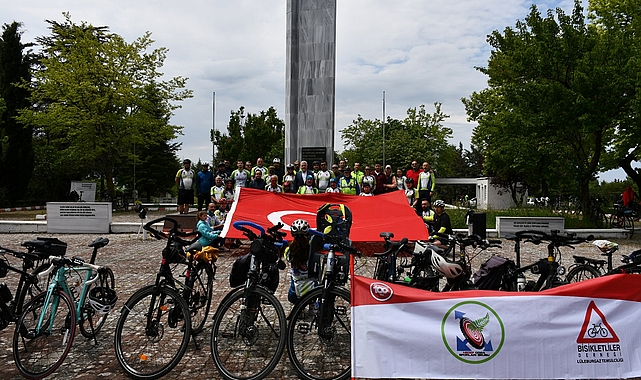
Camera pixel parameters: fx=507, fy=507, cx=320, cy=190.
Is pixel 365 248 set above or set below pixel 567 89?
below

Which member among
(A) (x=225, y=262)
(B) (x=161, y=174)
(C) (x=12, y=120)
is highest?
(C) (x=12, y=120)

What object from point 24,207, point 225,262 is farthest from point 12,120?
point 225,262

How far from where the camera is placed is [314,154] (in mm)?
19984

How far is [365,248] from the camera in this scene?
11383 millimetres

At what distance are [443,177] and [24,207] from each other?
41.1m

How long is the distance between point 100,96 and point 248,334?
2787 centimetres

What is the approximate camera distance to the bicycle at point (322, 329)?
165 inches

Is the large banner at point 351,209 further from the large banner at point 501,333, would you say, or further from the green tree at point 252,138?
the green tree at point 252,138

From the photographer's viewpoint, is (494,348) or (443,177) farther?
(443,177)

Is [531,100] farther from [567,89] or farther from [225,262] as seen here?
[225,262]

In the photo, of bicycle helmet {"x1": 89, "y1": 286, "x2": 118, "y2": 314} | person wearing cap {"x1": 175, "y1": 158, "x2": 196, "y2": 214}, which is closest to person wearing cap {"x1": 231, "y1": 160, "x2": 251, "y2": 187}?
person wearing cap {"x1": 175, "y1": 158, "x2": 196, "y2": 214}

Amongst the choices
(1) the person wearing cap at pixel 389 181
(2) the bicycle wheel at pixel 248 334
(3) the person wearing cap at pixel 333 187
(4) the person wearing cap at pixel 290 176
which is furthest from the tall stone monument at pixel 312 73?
(2) the bicycle wheel at pixel 248 334

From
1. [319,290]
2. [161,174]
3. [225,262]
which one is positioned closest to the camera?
[319,290]

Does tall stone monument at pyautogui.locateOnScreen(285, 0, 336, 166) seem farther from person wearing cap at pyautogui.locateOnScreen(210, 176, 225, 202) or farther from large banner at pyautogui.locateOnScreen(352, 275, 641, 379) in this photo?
large banner at pyautogui.locateOnScreen(352, 275, 641, 379)
